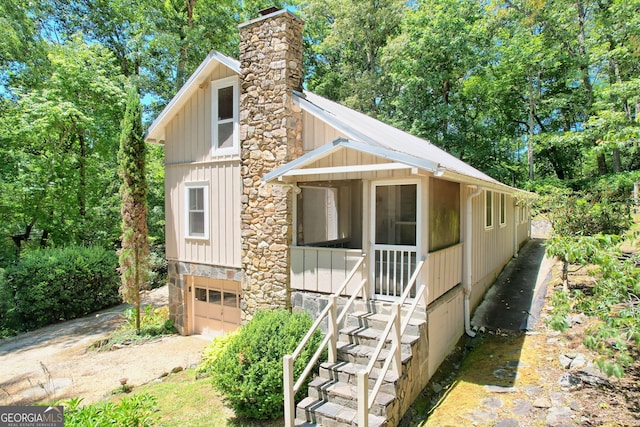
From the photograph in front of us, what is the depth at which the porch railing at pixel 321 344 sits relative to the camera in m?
4.81

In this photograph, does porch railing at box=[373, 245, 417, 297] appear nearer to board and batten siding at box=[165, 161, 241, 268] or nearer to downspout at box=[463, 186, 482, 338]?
downspout at box=[463, 186, 482, 338]

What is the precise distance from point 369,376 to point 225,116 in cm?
716

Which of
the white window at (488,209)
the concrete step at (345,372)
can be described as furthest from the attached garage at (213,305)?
the white window at (488,209)

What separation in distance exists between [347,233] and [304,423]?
557cm

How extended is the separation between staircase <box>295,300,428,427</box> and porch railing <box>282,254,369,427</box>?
0.24 m

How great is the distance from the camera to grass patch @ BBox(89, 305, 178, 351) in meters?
9.63

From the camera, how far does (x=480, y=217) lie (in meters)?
9.20

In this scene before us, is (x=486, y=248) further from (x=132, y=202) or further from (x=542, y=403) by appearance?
(x=132, y=202)

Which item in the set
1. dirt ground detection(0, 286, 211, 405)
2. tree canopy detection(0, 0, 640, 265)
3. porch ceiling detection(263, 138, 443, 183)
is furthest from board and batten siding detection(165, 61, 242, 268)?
tree canopy detection(0, 0, 640, 265)

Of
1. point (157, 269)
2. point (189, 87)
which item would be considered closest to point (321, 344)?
point (189, 87)

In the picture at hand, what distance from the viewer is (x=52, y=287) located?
11797mm

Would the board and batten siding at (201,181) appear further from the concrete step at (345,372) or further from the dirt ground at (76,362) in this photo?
the concrete step at (345,372)

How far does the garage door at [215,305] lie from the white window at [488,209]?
23.3ft

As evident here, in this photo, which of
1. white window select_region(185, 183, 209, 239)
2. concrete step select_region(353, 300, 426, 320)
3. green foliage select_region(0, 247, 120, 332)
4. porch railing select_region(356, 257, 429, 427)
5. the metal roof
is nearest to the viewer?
porch railing select_region(356, 257, 429, 427)
